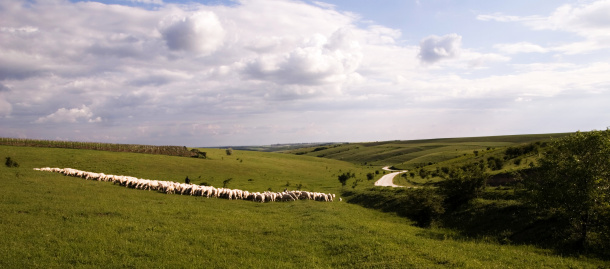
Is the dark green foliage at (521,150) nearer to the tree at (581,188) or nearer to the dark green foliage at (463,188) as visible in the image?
the dark green foliage at (463,188)

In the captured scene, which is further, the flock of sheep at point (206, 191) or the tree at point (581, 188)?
the flock of sheep at point (206, 191)

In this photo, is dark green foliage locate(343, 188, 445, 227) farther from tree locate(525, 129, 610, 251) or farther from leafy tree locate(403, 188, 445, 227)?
tree locate(525, 129, 610, 251)

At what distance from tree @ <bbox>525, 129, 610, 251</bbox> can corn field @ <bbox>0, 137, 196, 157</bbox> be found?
73.9 meters

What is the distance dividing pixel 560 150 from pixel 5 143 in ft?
286

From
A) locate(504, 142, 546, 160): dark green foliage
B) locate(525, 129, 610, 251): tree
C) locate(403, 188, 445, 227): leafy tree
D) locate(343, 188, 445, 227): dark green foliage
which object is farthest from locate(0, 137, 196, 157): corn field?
locate(525, 129, 610, 251): tree

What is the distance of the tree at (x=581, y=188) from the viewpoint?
17.5 m

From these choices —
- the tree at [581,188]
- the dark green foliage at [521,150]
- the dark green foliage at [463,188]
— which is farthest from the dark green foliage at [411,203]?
the dark green foliage at [521,150]

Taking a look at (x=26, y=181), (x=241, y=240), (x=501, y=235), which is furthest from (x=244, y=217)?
(x=26, y=181)

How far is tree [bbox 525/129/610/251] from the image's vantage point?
1748 cm

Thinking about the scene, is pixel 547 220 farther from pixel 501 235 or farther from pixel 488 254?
pixel 488 254

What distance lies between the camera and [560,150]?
19.7m

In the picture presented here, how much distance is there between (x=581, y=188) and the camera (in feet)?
58.6

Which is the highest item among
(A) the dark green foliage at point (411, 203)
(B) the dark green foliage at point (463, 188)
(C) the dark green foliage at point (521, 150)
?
(C) the dark green foliage at point (521, 150)

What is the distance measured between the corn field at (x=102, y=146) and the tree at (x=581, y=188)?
242ft
